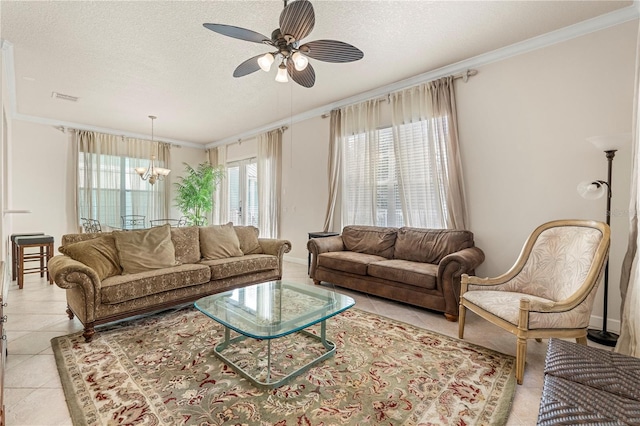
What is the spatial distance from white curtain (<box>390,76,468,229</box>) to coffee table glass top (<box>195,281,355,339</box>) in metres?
2.01

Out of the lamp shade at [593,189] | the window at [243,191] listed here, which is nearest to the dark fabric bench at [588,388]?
the lamp shade at [593,189]

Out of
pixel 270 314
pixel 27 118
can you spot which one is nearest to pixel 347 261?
pixel 270 314

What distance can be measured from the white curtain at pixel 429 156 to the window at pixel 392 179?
1cm

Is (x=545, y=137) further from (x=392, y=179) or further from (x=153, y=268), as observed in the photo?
(x=153, y=268)

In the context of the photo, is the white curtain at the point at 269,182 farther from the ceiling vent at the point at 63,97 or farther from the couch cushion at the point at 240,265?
the ceiling vent at the point at 63,97

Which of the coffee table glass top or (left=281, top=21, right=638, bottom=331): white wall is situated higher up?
(left=281, top=21, right=638, bottom=331): white wall

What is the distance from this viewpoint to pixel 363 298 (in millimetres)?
3648

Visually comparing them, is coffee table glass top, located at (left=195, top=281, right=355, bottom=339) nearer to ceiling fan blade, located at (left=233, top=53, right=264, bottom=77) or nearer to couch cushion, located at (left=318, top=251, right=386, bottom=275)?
couch cushion, located at (left=318, top=251, right=386, bottom=275)

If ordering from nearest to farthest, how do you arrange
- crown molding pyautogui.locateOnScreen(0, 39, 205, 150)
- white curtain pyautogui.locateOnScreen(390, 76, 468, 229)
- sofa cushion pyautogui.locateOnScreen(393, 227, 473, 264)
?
crown molding pyautogui.locateOnScreen(0, 39, 205, 150) → sofa cushion pyautogui.locateOnScreen(393, 227, 473, 264) → white curtain pyautogui.locateOnScreen(390, 76, 468, 229)

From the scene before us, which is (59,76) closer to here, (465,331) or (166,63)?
(166,63)

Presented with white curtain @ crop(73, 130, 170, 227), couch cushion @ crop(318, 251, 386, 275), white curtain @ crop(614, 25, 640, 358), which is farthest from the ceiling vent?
white curtain @ crop(614, 25, 640, 358)

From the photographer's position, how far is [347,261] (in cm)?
377

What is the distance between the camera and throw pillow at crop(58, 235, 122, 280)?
2659mm

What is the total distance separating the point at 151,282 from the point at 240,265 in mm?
980
